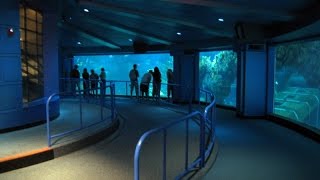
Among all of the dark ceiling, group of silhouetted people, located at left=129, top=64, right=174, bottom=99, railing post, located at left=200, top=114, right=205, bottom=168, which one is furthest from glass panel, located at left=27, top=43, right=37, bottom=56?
group of silhouetted people, located at left=129, top=64, right=174, bottom=99

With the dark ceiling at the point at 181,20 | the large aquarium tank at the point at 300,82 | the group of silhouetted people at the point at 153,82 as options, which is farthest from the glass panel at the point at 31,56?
the large aquarium tank at the point at 300,82

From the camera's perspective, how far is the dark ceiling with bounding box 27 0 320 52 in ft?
28.3

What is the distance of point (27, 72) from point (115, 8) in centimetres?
337

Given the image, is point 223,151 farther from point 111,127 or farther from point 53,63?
point 53,63

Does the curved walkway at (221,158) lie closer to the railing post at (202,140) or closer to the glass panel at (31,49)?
the railing post at (202,140)

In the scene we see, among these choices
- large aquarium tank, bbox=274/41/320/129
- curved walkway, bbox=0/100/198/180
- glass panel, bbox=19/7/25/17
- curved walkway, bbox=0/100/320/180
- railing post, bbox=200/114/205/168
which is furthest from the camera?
large aquarium tank, bbox=274/41/320/129

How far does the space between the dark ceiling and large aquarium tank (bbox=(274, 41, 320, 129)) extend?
13.4 ft

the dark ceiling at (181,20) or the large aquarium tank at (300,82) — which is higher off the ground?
the dark ceiling at (181,20)

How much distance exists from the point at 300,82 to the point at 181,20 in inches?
393

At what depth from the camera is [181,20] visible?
12.1 metres

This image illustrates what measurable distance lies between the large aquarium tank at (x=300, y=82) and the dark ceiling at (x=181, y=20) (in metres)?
4.08

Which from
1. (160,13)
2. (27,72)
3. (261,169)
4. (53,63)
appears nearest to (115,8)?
(160,13)

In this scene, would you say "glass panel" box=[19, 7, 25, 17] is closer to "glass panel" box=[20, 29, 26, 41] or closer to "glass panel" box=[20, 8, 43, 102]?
"glass panel" box=[20, 8, 43, 102]

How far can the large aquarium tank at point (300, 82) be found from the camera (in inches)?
663
